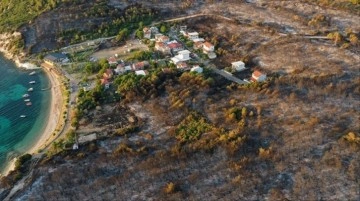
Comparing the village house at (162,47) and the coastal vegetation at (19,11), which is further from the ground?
the coastal vegetation at (19,11)

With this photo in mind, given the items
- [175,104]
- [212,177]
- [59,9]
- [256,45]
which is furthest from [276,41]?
[59,9]

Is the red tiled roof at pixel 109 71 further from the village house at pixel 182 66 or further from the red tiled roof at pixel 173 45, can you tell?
the red tiled roof at pixel 173 45

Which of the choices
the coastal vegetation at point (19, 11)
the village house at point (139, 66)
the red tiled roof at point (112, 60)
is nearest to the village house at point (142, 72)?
the village house at point (139, 66)

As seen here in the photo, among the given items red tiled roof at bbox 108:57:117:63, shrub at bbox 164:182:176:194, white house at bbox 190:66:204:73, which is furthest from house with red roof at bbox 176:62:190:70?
shrub at bbox 164:182:176:194

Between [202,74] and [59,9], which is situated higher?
[59,9]

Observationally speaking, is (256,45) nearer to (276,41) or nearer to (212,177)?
(276,41)

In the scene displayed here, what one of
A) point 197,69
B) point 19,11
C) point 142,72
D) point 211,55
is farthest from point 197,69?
point 19,11
